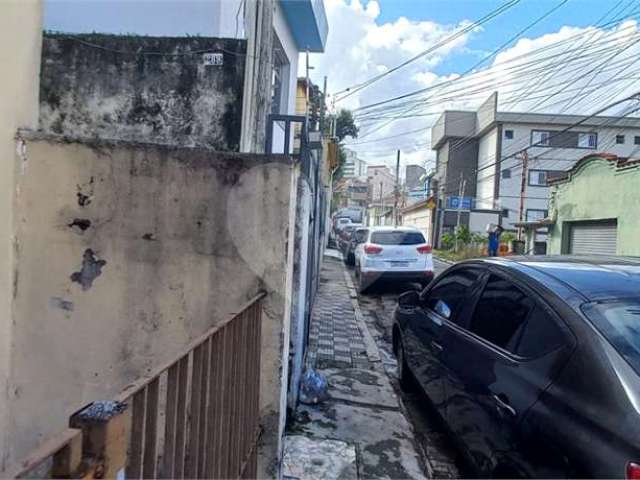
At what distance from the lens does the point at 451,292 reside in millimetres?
4027

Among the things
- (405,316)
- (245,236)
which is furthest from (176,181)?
(405,316)

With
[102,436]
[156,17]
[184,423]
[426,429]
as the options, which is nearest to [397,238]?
[156,17]

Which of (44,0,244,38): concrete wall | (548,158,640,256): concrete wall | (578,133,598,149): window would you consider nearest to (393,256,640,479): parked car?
(44,0,244,38): concrete wall

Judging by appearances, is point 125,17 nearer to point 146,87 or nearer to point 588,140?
point 146,87

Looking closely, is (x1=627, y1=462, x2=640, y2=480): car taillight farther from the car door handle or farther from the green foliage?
the green foliage

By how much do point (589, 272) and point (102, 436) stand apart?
2.74 meters

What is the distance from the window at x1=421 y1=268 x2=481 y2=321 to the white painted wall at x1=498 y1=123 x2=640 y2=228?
1352 inches

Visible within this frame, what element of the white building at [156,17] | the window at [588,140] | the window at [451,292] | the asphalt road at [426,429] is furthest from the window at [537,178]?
the window at [451,292]

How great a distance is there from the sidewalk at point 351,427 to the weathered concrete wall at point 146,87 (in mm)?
2704

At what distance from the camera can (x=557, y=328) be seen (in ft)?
7.84

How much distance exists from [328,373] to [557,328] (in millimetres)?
3238

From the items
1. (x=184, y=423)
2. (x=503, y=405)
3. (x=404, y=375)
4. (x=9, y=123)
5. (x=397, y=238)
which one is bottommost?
(x=404, y=375)

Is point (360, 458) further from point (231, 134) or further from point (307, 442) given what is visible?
point (231, 134)

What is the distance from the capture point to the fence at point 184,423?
3.24ft
